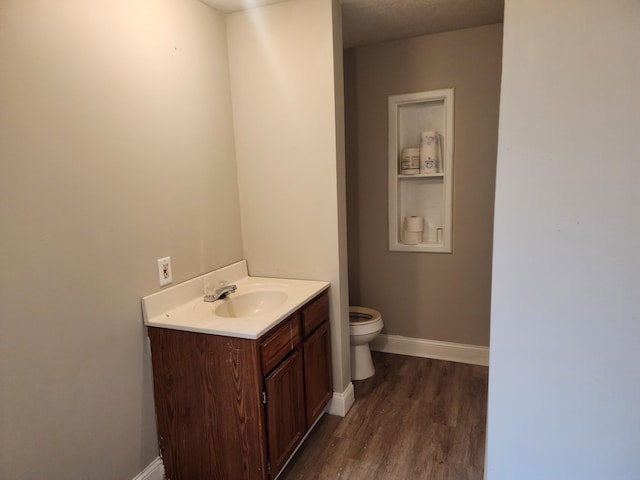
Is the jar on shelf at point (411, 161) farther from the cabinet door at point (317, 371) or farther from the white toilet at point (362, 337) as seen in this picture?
the cabinet door at point (317, 371)

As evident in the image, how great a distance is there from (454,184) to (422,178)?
276 mm

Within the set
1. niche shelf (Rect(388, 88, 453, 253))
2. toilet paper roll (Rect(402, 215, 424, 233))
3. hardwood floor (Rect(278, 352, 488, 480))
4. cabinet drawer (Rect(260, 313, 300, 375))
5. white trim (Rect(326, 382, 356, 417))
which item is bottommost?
hardwood floor (Rect(278, 352, 488, 480))

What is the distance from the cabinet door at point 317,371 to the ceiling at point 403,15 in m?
1.80

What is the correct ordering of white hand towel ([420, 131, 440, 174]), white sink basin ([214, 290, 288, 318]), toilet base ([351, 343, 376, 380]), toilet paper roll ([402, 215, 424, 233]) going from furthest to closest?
toilet paper roll ([402, 215, 424, 233]), white hand towel ([420, 131, 440, 174]), toilet base ([351, 343, 376, 380]), white sink basin ([214, 290, 288, 318])

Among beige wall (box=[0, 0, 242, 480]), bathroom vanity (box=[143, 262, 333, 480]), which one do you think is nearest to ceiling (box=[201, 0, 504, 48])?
beige wall (box=[0, 0, 242, 480])

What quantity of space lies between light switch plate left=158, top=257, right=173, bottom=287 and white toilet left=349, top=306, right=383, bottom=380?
1.26 m

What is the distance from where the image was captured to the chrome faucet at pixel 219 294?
1.94m

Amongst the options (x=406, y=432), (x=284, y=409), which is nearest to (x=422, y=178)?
(x=406, y=432)

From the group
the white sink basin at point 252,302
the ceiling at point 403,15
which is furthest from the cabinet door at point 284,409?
the ceiling at point 403,15

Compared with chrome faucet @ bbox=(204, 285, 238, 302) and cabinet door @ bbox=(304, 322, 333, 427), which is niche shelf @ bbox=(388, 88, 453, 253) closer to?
cabinet door @ bbox=(304, 322, 333, 427)

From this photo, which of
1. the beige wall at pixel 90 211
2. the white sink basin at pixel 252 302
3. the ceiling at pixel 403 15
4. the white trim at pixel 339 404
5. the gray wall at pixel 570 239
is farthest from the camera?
the white trim at pixel 339 404

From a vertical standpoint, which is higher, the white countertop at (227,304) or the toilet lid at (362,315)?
the white countertop at (227,304)

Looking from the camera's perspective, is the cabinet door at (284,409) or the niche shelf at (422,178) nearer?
the cabinet door at (284,409)

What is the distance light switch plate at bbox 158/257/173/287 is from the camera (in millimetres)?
1791
